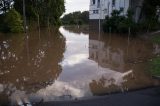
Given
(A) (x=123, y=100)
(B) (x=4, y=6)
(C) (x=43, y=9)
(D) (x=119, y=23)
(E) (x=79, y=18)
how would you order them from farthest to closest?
(E) (x=79, y=18), (C) (x=43, y=9), (B) (x=4, y=6), (D) (x=119, y=23), (A) (x=123, y=100)

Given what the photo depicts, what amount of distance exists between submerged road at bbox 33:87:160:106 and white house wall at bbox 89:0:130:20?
3889cm

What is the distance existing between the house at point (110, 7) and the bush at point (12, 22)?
16.7 m

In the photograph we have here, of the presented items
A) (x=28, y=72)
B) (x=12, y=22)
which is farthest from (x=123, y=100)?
(x=12, y=22)

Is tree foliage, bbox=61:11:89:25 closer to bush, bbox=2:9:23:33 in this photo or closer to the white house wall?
the white house wall

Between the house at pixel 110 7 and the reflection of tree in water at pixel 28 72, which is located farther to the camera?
the house at pixel 110 7

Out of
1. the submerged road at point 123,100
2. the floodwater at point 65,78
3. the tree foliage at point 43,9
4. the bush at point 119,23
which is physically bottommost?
the floodwater at point 65,78

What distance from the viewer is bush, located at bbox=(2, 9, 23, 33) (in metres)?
46.3

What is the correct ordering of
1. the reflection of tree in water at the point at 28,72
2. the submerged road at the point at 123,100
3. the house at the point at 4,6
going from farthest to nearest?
the house at the point at 4,6 → the reflection of tree in water at the point at 28,72 → the submerged road at the point at 123,100

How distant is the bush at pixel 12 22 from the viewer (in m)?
46.3

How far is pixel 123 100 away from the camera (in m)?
9.44

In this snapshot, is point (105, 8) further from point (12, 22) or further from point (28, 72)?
point (28, 72)

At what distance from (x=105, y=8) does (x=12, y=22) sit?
792 inches

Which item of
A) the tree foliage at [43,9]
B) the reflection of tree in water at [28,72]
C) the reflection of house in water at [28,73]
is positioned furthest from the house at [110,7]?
the reflection of house in water at [28,73]

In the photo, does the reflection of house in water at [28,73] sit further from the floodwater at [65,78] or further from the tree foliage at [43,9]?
the tree foliage at [43,9]
